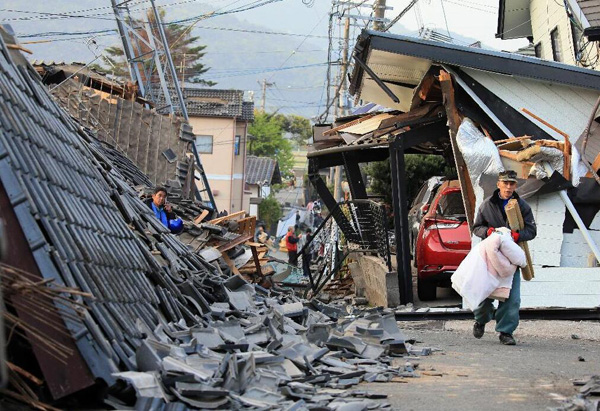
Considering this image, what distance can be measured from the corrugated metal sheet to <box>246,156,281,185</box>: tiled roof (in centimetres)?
5630

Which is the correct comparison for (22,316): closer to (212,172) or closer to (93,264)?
(93,264)

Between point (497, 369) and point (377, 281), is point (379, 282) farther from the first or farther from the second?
point (497, 369)

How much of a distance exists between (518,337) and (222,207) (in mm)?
47302

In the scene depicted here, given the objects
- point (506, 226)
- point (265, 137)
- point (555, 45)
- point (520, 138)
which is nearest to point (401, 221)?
point (520, 138)

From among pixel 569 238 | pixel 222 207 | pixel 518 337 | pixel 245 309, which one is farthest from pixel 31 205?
pixel 222 207

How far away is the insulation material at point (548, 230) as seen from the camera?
14312 mm

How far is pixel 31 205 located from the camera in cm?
649

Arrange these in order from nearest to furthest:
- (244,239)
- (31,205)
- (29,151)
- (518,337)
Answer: (31,205)
(29,151)
(518,337)
(244,239)

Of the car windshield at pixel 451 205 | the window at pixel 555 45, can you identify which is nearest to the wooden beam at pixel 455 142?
the car windshield at pixel 451 205

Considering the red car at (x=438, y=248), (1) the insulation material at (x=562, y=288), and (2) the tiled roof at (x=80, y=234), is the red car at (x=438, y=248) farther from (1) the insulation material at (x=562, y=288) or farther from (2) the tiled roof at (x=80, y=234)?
(2) the tiled roof at (x=80, y=234)

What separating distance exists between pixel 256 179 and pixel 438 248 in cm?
5608

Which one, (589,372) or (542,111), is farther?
(542,111)

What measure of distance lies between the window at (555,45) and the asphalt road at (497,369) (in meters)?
13.7

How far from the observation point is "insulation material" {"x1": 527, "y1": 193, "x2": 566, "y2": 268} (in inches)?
563
